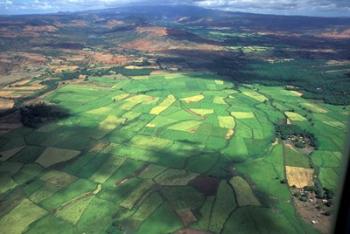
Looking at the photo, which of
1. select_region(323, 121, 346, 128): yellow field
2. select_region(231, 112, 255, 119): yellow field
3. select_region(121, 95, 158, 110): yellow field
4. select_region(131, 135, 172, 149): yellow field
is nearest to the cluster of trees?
select_region(121, 95, 158, 110): yellow field

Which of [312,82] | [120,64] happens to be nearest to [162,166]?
[312,82]

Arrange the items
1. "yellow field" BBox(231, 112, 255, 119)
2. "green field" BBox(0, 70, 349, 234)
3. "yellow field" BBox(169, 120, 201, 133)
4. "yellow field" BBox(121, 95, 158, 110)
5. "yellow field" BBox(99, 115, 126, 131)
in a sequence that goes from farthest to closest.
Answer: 1. "yellow field" BBox(121, 95, 158, 110)
2. "yellow field" BBox(231, 112, 255, 119)
3. "yellow field" BBox(99, 115, 126, 131)
4. "yellow field" BBox(169, 120, 201, 133)
5. "green field" BBox(0, 70, 349, 234)

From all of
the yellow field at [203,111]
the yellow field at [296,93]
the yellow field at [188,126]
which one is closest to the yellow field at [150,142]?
the yellow field at [188,126]

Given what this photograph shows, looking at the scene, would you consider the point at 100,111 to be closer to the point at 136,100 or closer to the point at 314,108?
the point at 136,100

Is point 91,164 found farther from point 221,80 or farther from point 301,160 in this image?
point 221,80

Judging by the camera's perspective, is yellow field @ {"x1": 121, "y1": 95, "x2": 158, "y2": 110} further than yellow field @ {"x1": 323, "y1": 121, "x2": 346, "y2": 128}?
Yes

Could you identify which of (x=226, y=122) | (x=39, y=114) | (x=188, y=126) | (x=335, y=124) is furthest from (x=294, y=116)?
(x=39, y=114)

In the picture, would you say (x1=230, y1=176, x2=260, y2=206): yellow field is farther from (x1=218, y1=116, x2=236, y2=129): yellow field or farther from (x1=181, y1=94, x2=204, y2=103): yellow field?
(x1=181, y1=94, x2=204, y2=103): yellow field
